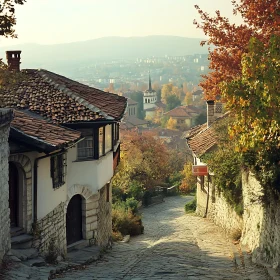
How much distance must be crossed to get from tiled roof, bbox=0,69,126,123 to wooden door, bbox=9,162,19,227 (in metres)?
3.67

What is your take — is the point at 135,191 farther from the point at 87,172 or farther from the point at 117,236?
the point at 87,172

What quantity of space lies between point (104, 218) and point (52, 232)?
5.88 meters

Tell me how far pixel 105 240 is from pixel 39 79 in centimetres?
674

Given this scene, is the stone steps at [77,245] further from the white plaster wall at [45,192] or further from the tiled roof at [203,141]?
the tiled roof at [203,141]

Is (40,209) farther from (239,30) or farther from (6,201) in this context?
(239,30)

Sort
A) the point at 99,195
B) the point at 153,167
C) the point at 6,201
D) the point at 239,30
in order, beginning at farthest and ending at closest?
the point at 153,167
the point at 239,30
the point at 99,195
the point at 6,201

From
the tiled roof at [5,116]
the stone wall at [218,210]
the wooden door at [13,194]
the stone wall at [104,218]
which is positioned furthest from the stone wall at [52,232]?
the stone wall at [218,210]

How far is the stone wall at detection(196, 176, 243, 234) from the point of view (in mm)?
24087

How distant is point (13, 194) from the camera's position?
15609mm

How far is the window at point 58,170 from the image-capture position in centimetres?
1730

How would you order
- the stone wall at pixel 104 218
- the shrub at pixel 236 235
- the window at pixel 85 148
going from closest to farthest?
the window at pixel 85 148 < the stone wall at pixel 104 218 < the shrub at pixel 236 235

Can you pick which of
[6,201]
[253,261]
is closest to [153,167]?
[253,261]

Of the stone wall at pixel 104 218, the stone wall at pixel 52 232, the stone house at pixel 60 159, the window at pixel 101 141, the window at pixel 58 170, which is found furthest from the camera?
the stone wall at pixel 104 218

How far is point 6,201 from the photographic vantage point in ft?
42.1
